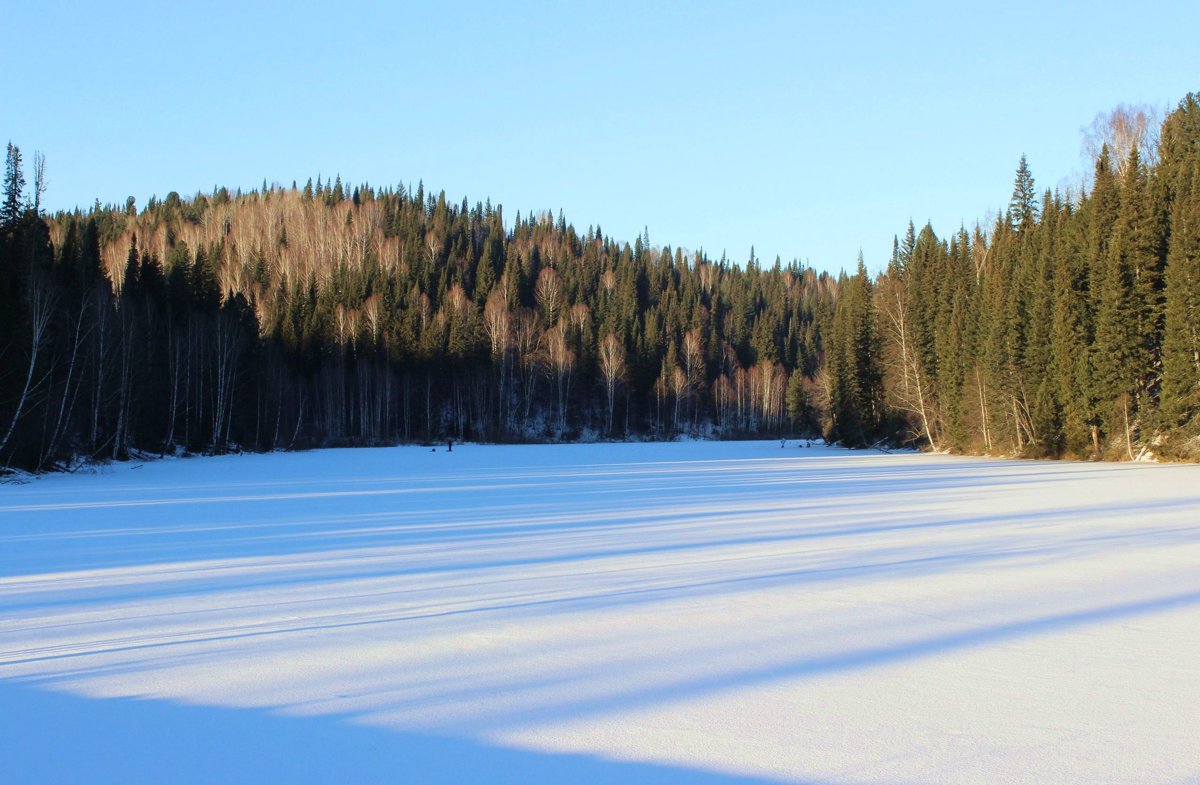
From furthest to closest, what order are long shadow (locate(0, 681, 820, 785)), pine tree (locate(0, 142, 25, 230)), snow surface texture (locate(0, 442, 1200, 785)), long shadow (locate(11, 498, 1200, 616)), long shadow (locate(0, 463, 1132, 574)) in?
pine tree (locate(0, 142, 25, 230))
long shadow (locate(0, 463, 1132, 574))
long shadow (locate(11, 498, 1200, 616))
snow surface texture (locate(0, 442, 1200, 785))
long shadow (locate(0, 681, 820, 785))

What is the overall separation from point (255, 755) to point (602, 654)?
220 cm

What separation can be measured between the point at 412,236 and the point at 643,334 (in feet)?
111

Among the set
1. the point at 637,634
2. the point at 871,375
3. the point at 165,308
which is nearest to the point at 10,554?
the point at 637,634

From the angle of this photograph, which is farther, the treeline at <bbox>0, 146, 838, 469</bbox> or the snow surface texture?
the treeline at <bbox>0, 146, 838, 469</bbox>

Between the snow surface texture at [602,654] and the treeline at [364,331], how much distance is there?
74.4ft

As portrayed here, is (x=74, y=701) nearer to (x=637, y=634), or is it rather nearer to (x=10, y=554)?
(x=637, y=634)

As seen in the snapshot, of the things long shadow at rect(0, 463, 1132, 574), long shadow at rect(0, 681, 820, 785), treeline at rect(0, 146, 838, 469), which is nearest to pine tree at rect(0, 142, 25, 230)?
treeline at rect(0, 146, 838, 469)

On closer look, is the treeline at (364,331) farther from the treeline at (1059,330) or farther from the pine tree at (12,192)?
the treeline at (1059,330)

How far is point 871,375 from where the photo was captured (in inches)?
2127

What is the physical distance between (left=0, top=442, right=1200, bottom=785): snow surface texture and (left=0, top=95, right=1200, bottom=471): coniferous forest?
23.6 metres

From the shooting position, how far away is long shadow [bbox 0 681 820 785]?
3.27m

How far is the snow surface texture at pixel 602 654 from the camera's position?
3471 millimetres

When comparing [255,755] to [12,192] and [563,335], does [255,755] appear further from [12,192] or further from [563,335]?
[563,335]

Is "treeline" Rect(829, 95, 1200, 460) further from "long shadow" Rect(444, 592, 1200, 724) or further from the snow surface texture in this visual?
"long shadow" Rect(444, 592, 1200, 724)
